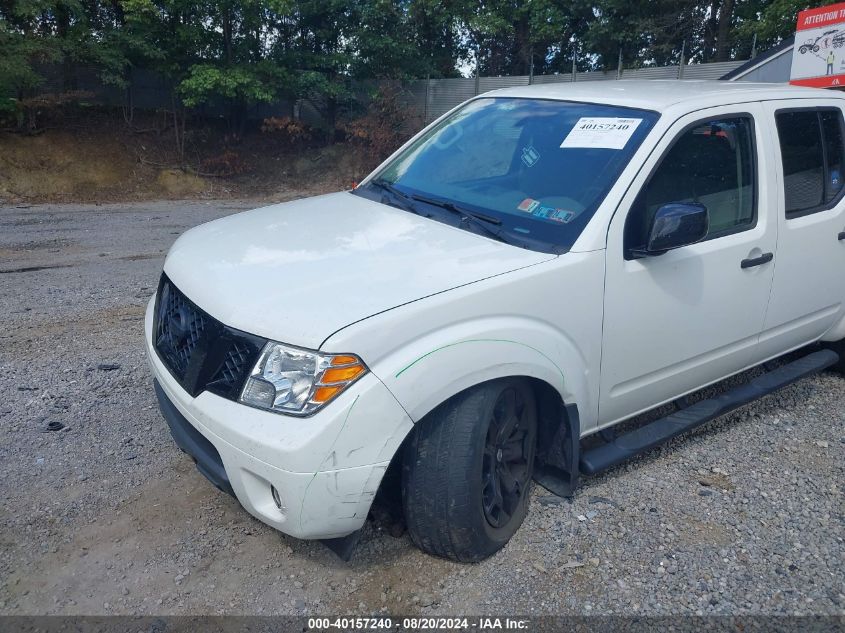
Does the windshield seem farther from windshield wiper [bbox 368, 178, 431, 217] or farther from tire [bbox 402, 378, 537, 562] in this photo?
tire [bbox 402, 378, 537, 562]

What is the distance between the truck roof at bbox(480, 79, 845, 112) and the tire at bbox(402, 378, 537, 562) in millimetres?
1574

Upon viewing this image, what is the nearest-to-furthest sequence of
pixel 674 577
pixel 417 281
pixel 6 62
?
pixel 417 281
pixel 674 577
pixel 6 62

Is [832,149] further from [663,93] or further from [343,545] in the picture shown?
[343,545]

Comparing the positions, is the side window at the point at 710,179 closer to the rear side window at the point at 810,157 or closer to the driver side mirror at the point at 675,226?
the driver side mirror at the point at 675,226

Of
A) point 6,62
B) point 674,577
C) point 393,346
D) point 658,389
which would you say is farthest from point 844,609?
point 6,62

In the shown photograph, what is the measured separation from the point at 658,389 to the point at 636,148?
1145 millimetres

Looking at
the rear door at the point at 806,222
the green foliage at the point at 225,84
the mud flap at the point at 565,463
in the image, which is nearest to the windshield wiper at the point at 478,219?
the mud flap at the point at 565,463

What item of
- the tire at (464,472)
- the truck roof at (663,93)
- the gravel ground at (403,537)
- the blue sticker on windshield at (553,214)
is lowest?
the gravel ground at (403,537)

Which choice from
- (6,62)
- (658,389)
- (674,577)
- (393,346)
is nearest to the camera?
(393,346)

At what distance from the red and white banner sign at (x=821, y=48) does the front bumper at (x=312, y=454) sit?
10934 millimetres

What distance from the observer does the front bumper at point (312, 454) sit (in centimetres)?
235

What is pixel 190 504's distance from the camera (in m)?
3.23

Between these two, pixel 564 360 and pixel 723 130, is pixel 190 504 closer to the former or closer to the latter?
pixel 564 360

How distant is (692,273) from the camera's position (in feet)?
10.7
